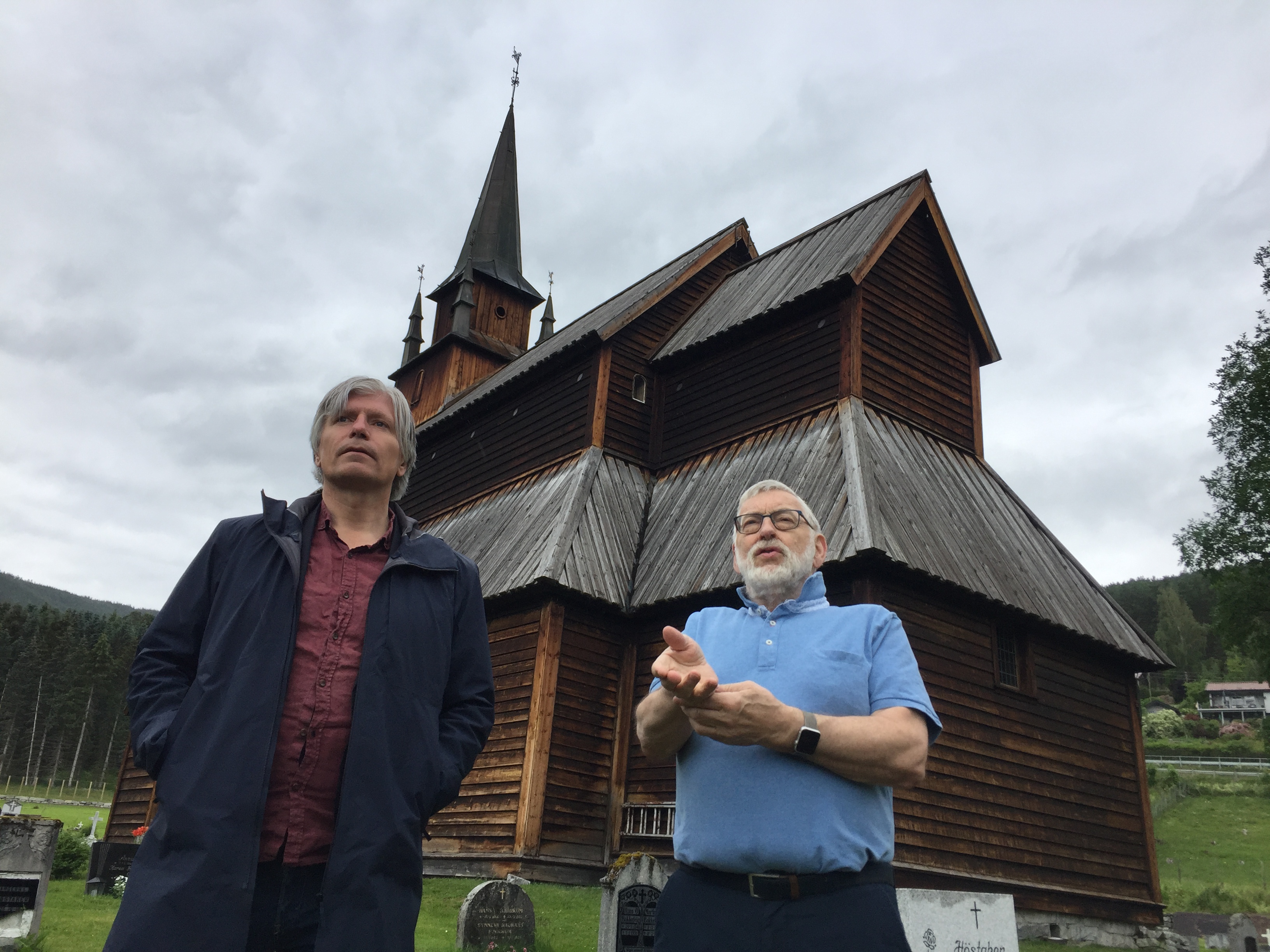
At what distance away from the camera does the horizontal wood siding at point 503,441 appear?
611 inches

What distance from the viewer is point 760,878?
246cm

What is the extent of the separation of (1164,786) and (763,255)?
110 ft

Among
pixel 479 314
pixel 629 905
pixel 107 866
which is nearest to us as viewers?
pixel 629 905

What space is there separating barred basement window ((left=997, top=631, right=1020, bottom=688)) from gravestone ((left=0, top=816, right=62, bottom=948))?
1018cm

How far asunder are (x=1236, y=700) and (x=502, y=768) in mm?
96647

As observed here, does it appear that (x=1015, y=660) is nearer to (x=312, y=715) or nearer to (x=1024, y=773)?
(x=1024, y=773)

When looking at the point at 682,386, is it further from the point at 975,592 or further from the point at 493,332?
the point at 493,332

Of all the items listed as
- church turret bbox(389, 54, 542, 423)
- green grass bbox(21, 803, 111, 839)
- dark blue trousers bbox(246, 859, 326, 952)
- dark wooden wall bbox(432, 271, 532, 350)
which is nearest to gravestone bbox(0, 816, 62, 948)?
dark blue trousers bbox(246, 859, 326, 952)

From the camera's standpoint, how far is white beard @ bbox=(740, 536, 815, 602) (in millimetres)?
2896

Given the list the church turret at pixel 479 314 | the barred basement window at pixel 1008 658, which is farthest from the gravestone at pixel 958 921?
the church turret at pixel 479 314

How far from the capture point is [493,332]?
27.6 metres

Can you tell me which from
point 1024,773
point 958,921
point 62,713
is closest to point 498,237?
point 1024,773

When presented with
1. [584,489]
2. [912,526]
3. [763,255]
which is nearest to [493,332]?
[763,255]

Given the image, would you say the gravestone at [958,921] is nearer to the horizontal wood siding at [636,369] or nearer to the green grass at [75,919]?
the green grass at [75,919]
